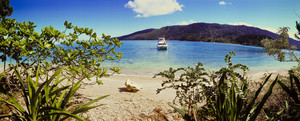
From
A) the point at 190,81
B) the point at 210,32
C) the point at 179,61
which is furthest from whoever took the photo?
the point at 210,32

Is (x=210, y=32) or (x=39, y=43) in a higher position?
(x=210, y=32)

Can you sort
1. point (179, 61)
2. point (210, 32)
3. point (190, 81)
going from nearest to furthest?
1. point (190, 81)
2. point (179, 61)
3. point (210, 32)

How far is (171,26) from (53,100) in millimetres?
161961

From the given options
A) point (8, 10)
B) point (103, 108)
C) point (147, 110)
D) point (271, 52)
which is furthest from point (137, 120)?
point (8, 10)

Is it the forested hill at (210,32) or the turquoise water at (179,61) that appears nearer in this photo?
the turquoise water at (179,61)

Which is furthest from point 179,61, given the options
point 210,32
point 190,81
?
point 210,32

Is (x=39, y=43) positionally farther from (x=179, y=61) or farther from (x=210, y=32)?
(x=210, y=32)

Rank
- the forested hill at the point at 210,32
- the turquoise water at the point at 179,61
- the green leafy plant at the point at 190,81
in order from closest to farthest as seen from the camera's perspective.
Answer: the green leafy plant at the point at 190,81 → the turquoise water at the point at 179,61 → the forested hill at the point at 210,32

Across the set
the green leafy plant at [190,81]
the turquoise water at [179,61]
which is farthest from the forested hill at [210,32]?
the green leafy plant at [190,81]

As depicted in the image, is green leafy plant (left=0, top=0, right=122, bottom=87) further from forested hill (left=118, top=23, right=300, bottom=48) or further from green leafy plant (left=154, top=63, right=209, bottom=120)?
forested hill (left=118, top=23, right=300, bottom=48)

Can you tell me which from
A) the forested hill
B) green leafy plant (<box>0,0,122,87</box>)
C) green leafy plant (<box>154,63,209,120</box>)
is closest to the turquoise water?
green leafy plant (<box>0,0,122,87</box>)

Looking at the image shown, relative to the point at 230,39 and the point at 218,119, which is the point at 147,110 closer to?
the point at 218,119

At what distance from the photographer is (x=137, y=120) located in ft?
9.29

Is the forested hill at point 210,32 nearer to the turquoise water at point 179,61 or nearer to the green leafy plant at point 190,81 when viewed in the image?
the turquoise water at point 179,61
